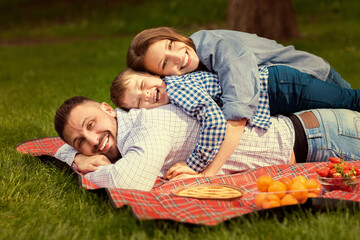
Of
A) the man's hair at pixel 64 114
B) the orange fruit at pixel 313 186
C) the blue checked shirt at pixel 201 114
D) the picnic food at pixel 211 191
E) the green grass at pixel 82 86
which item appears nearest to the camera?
the green grass at pixel 82 86

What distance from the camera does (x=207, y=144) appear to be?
9.81 feet

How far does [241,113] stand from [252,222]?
0.97 meters

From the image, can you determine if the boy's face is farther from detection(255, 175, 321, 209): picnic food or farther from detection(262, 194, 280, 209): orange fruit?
detection(262, 194, 280, 209): orange fruit

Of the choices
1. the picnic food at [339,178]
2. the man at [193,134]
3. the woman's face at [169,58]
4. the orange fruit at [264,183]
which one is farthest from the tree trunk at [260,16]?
the orange fruit at [264,183]

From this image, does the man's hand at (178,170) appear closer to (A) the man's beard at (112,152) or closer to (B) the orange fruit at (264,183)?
(A) the man's beard at (112,152)

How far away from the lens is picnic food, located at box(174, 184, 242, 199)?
8.64 ft

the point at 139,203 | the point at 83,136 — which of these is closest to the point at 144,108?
the point at 83,136

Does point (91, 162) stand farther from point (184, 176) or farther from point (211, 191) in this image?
point (211, 191)

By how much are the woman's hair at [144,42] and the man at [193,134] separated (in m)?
0.49

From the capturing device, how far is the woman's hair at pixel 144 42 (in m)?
3.55

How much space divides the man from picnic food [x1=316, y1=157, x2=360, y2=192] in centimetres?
47

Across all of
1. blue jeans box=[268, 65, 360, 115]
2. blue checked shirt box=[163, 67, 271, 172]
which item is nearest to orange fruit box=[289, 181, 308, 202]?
blue checked shirt box=[163, 67, 271, 172]

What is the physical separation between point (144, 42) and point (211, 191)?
4.61ft

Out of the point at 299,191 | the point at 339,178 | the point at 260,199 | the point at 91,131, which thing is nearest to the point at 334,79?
the point at 339,178
